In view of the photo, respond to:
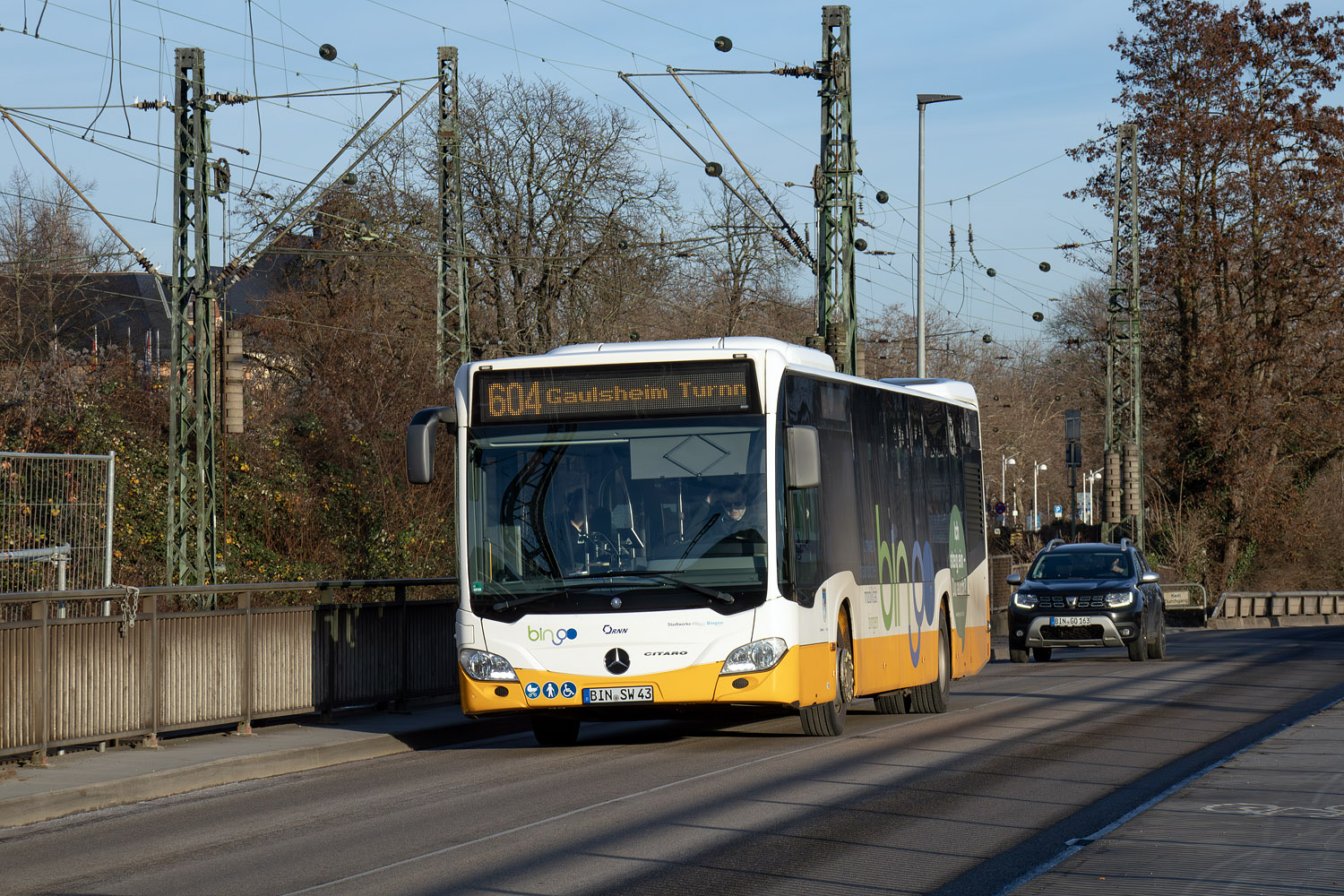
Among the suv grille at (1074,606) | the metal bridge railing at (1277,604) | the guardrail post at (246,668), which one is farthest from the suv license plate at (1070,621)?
the metal bridge railing at (1277,604)

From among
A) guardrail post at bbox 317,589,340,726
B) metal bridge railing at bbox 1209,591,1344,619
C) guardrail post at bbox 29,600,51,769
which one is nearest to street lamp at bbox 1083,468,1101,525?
metal bridge railing at bbox 1209,591,1344,619

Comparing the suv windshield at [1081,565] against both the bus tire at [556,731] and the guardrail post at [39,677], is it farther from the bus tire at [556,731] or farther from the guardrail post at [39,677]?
the guardrail post at [39,677]

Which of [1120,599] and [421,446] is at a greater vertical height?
[421,446]

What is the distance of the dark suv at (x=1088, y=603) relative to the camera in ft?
86.2

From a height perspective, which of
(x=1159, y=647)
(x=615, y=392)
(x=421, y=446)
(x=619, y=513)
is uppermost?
(x=615, y=392)

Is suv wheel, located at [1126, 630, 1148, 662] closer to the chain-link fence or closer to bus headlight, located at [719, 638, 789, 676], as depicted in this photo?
bus headlight, located at [719, 638, 789, 676]

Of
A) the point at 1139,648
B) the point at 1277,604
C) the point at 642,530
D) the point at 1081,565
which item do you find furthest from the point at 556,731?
the point at 1277,604

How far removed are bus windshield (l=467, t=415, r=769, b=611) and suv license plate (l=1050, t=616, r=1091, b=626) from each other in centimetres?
1410

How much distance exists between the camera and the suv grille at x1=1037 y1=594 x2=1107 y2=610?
26.3 m

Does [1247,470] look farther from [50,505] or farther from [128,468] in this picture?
[50,505]

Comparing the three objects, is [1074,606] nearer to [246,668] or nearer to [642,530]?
[642,530]

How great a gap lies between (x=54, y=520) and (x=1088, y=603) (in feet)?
53.0

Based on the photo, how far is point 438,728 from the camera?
1586 cm

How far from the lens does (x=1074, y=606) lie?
26.5 metres
